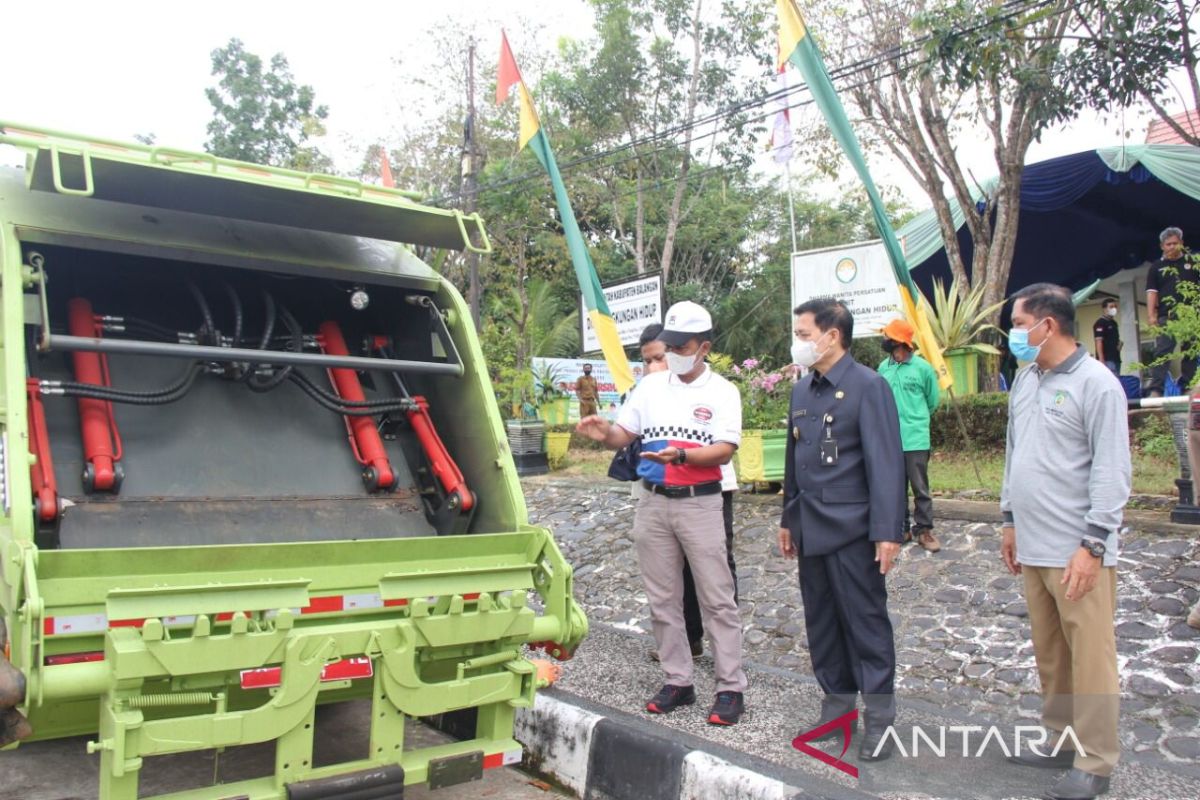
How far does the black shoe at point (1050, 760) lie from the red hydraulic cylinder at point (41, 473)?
11.6ft

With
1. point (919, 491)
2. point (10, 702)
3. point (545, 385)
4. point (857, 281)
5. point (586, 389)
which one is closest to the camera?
point (10, 702)

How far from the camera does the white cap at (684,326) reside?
13.0 feet

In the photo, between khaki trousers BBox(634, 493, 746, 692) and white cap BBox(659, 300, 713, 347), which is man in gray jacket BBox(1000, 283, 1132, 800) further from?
white cap BBox(659, 300, 713, 347)

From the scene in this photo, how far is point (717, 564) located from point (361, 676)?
1.54 m

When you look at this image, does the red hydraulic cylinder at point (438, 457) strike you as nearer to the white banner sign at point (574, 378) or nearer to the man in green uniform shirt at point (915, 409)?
the man in green uniform shirt at point (915, 409)

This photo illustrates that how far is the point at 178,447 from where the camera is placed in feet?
13.1

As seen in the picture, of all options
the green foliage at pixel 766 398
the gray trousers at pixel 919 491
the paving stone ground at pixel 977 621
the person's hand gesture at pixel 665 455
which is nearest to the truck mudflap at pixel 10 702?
the person's hand gesture at pixel 665 455

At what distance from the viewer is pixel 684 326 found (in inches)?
156

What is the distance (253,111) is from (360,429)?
28068 millimetres

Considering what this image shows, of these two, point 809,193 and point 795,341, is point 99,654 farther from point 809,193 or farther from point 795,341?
point 809,193

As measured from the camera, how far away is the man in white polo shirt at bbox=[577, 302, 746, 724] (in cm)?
388

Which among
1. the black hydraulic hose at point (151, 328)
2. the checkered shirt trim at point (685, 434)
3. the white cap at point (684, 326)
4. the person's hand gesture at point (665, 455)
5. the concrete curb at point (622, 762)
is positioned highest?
the black hydraulic hose at point (151, 328)

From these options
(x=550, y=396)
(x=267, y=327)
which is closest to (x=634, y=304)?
(x=550, y=396)

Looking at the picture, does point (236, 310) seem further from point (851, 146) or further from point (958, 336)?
point (958, 336)
